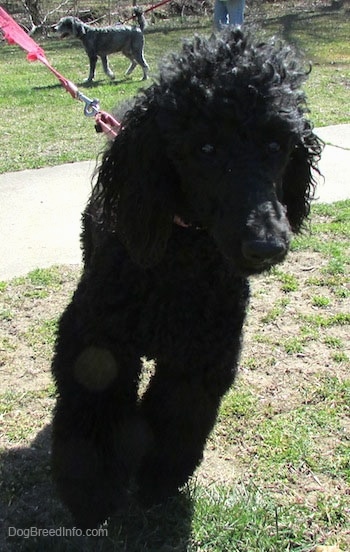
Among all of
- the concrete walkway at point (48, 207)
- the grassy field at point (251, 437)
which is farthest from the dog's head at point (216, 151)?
the concrete walkway at point (48, 207)

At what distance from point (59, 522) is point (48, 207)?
3201 mm

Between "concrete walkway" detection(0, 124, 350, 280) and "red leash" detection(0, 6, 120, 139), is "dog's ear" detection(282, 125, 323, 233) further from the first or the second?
"concrete walkway" detection(0, 124, 350, 280)

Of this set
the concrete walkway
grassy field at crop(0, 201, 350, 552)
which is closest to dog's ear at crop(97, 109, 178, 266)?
grassy field at crop(0, 201, 350, 552)

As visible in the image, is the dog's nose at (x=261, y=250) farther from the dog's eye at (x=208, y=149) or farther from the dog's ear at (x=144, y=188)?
the dog's ear at (x=144, y=188)

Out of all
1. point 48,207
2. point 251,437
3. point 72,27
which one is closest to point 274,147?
point 251,437

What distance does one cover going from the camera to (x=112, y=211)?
87.8 inches

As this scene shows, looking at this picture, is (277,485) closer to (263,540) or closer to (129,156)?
(263,540)

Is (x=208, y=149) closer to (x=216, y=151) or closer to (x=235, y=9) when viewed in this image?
(x=216, y=151)

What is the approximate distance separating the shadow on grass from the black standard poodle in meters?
0.07

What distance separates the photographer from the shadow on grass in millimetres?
2270

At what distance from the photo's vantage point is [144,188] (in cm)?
206

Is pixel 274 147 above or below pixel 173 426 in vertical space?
above

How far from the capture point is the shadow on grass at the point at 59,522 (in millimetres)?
2270

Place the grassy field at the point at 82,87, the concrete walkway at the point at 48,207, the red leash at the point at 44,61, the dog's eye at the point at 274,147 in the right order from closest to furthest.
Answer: the dog's eye at the point at 274,147
the red leash at the point at 44,61
the concrete walkway at the point at 48,207
the grassy field at the point at 82,87
